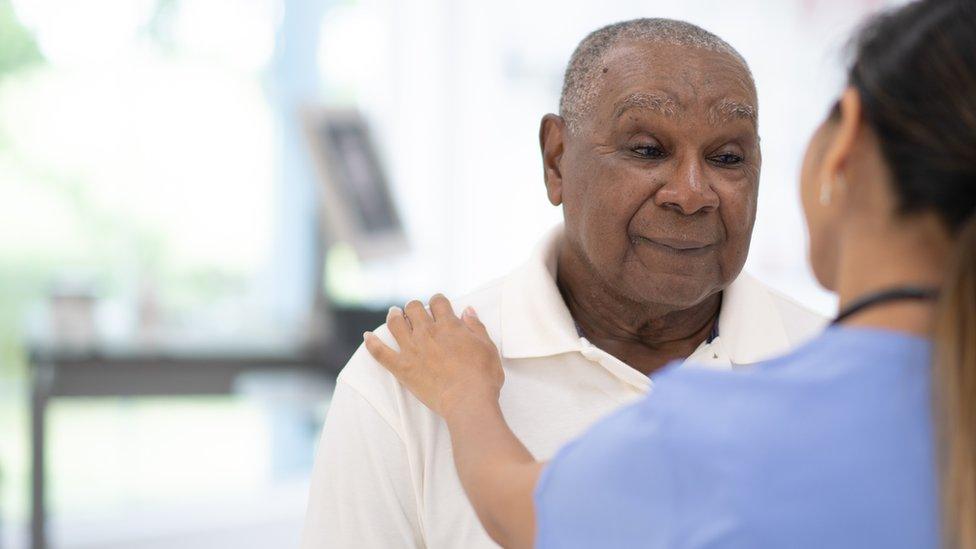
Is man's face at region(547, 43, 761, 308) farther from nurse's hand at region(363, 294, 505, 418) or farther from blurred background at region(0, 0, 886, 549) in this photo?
blurred background at region(0, 0, 886, 549)

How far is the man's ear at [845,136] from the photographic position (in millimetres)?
792

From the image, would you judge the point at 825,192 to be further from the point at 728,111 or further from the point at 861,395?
the point at 728,111

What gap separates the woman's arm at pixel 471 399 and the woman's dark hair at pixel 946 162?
0.33 meters

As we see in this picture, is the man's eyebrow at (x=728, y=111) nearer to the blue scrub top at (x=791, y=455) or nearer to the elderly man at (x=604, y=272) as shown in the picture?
the elderly man at (x=604, y=272)

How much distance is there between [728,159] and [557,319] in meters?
0.28

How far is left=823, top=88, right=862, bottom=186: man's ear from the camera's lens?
2.60 ft

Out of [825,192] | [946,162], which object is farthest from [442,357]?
[946,162]

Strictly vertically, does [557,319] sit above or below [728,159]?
below

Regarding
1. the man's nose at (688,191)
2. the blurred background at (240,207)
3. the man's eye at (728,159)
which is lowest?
the blurred background at (240,207)

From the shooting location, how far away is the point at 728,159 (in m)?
1.26

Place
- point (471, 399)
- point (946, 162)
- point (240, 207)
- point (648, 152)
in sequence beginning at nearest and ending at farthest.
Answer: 1. point (946, 162)
2. point (471, 399)
3. point (648, 152)
4. point (240, 207)

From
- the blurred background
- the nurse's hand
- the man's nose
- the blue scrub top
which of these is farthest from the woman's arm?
the blurred background

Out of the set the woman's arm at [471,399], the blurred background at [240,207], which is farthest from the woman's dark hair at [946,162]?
the blurred background at [240,207]

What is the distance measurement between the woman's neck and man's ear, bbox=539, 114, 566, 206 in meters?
0.60
